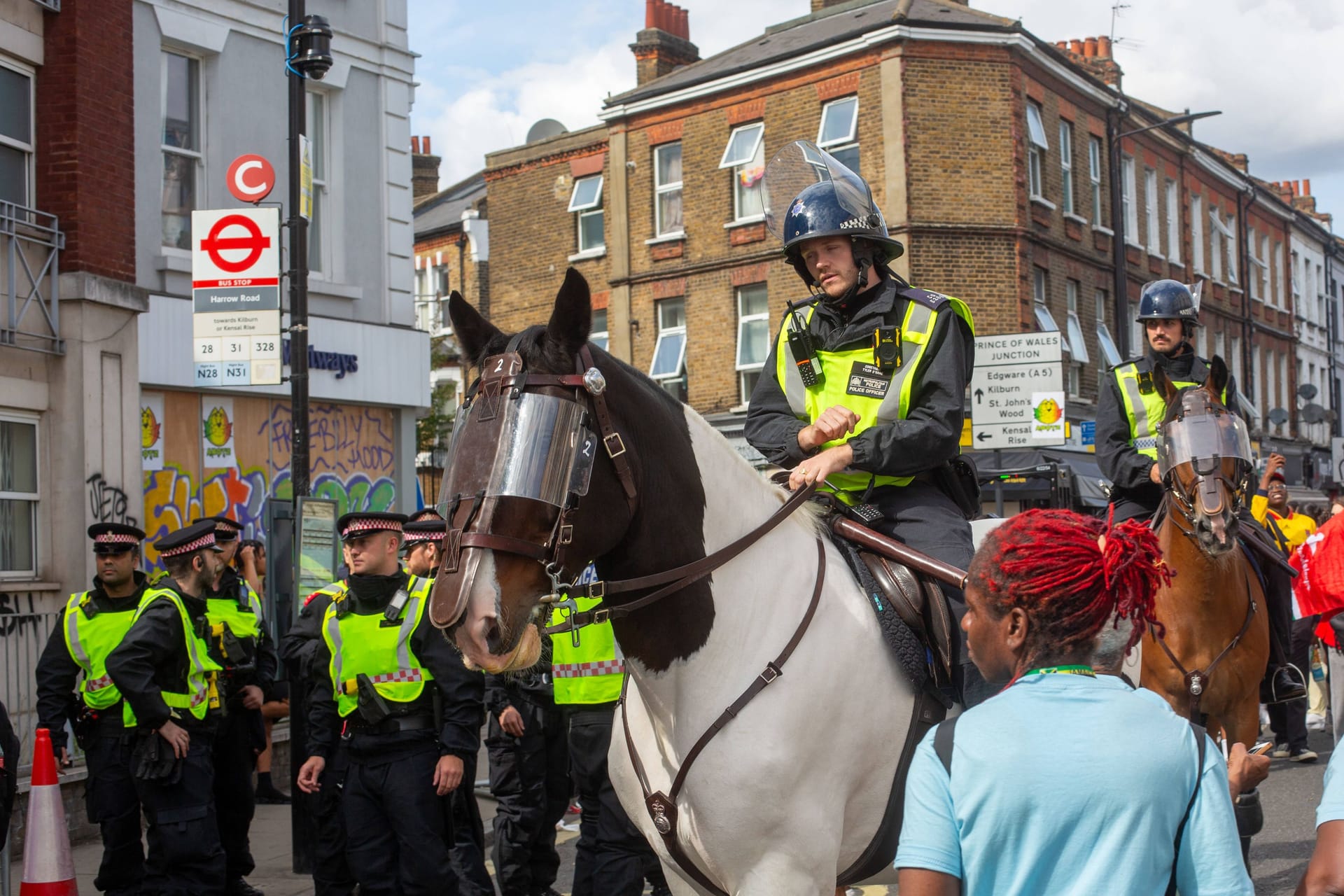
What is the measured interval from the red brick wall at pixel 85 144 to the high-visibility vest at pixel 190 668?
544 centimetres

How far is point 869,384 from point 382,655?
3.38 meters

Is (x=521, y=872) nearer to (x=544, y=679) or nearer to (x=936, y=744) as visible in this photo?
(x=544, y=679)

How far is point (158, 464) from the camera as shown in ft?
46.4

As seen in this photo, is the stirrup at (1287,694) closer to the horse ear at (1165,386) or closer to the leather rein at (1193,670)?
the leather rein at (1193,670)

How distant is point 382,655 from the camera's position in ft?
21.9

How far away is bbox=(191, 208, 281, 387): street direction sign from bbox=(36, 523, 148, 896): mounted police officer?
2.51m

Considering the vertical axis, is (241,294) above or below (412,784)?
above

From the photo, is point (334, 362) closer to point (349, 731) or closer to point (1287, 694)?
point (349, 731)

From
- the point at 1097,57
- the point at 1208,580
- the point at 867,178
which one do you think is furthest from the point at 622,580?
the point at 1097,57

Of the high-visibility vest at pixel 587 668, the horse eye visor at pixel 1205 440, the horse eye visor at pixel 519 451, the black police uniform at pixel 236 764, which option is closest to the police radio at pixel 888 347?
the horse eye visor at pixel 519 451

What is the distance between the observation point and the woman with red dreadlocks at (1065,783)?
229 centimetres

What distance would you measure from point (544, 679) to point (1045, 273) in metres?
23.2

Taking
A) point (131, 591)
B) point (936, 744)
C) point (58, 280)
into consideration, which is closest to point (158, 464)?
point (58, 280)

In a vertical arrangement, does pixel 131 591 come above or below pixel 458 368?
below
